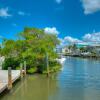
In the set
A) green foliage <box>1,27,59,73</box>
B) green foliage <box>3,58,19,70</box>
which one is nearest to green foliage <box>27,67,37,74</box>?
green foliage <box>1,27,59,73</box>

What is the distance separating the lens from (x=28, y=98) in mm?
20953

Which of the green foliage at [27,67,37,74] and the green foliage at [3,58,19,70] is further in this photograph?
the green foliage at [3,58,19,70]

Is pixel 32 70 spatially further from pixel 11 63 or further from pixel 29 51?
pixel 11 63

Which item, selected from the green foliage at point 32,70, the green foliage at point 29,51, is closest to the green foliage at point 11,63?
the green foliage at point 29,51

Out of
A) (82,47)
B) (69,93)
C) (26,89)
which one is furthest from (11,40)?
(82,47)

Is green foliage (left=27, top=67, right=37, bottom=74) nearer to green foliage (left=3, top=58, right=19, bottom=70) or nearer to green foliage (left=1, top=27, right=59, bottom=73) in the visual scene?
green foliage (left=1, top=27, right=59, bottom=73)

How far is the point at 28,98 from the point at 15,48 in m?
18.0

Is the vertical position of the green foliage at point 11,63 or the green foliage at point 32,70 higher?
the green foliage at point 11,63

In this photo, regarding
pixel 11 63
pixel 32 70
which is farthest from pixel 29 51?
pixel 11 63

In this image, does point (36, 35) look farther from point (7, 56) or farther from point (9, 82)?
point (9, 82)

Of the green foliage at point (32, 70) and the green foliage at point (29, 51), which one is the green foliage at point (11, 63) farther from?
the green foliage at point (32, 70)

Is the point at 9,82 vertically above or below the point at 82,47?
below

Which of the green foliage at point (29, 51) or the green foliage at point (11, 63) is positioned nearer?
the green foliage at point (29, 51)

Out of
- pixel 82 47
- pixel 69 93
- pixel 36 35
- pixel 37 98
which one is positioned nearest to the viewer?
pixel 37 98
